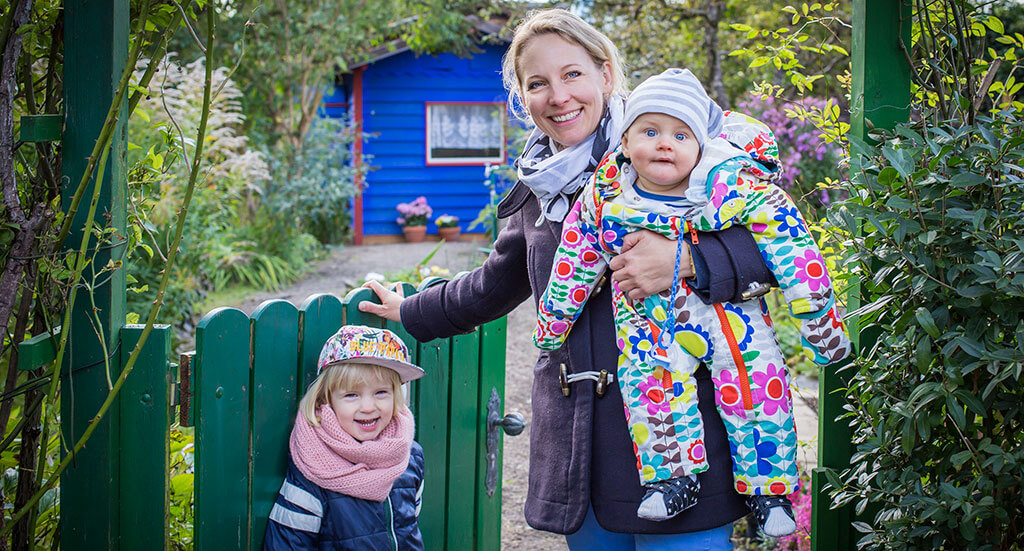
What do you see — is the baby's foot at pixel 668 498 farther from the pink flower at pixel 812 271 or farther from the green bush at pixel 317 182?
the green bush at pixel 317 182

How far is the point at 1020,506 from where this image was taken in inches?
73.7

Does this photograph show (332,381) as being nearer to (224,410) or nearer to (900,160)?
(224,410)

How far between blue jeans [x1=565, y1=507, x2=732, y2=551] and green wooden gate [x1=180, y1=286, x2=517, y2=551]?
806 millimetres

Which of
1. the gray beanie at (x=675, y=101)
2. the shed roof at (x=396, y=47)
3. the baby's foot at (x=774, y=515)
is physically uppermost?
the shed roof at (x=396, y=47)

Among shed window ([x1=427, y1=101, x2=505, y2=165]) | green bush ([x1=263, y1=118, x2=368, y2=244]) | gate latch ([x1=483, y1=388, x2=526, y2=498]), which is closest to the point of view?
gate latch ([x1=483, y1=388, x2=526, y2=498])

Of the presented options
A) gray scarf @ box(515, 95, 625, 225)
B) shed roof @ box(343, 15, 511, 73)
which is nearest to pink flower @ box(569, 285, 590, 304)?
gray scarf @ box(515, 95, 625, 225)

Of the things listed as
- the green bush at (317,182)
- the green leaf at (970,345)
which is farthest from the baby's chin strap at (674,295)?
the green bush at (317,182)

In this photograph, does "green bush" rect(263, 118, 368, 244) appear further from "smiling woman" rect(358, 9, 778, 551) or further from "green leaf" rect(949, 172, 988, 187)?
"green leaf" rect(949, 172, 988, 187)

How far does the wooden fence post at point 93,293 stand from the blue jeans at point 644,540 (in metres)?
1.11

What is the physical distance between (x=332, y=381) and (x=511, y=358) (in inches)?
198

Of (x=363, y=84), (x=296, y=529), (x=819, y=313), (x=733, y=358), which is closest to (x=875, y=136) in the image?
(x=819, y=313)

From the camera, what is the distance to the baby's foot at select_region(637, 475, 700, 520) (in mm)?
1797

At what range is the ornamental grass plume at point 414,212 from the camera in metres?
14.9

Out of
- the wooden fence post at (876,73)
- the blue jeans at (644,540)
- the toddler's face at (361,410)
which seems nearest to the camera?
the blue jeans at (644,540)
